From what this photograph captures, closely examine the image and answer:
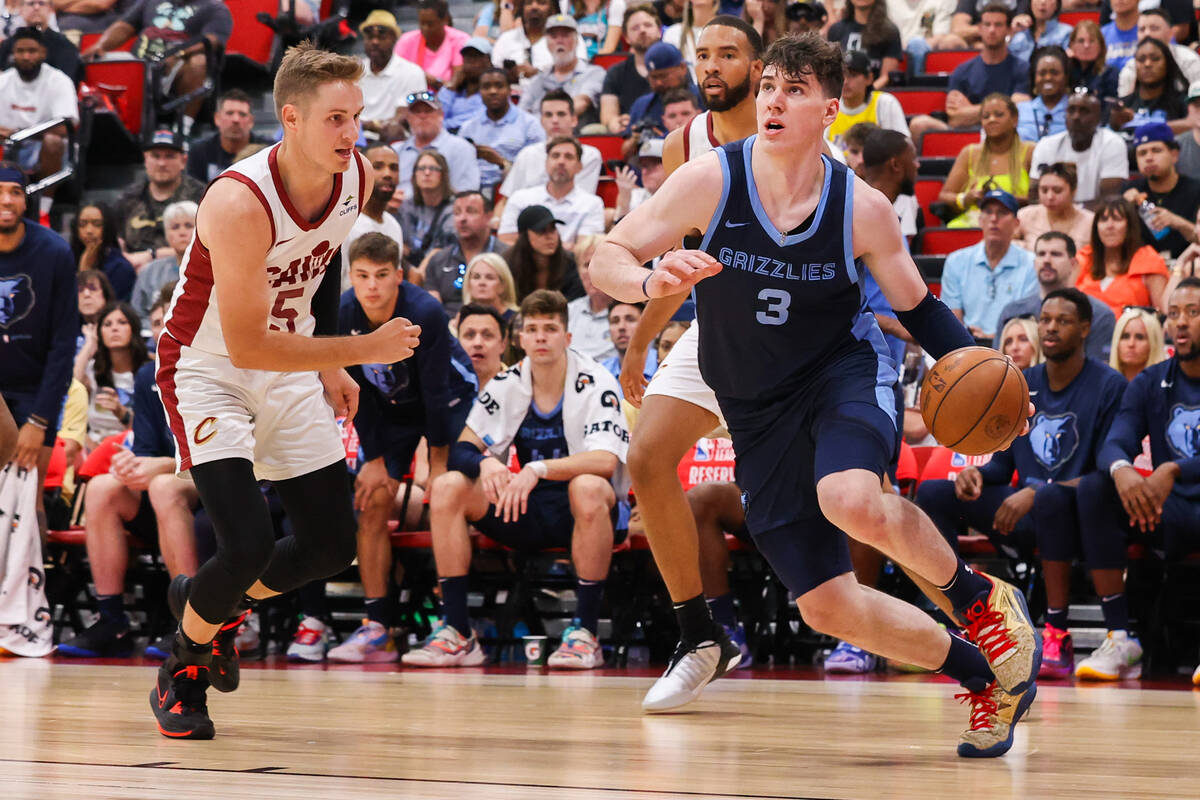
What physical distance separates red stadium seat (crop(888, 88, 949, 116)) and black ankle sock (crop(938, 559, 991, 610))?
8.13m

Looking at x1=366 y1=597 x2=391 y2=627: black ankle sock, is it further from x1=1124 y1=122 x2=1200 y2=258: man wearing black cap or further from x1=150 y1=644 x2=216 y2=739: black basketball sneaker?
x1=1124 y1=122 x2=1200 y2=258: man wearing black cap

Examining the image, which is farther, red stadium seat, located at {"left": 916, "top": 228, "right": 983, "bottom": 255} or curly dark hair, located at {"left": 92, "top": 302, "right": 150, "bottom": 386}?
red stadium seat, located at {"left": 916, "top": 228, "right": 983, "bottom": 255}

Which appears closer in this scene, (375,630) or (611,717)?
(611,717)

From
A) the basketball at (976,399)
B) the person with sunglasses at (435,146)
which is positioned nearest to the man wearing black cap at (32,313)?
the person with sunglasses at (435,146)

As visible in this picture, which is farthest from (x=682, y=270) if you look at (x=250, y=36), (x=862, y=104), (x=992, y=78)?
(x=250, y=36)

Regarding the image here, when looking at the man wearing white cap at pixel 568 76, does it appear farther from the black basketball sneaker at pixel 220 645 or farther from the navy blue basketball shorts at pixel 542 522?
the black basketball sneaker at pixel 220 645

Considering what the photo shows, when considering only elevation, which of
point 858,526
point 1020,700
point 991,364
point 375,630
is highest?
point 991,364

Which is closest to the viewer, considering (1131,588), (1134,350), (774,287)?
(774,287)

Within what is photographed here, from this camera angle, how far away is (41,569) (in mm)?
6957

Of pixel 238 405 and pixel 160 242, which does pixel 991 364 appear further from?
pixel 160 242

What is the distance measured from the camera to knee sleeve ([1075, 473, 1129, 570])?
6.14 m

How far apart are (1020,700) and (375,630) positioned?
12.6ft

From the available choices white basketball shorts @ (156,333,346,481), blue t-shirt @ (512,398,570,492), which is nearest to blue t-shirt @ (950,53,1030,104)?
blue t-shirt @ (512,398,570,492)

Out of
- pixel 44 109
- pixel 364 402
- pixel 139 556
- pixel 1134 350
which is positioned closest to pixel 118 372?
pixel 139 556
